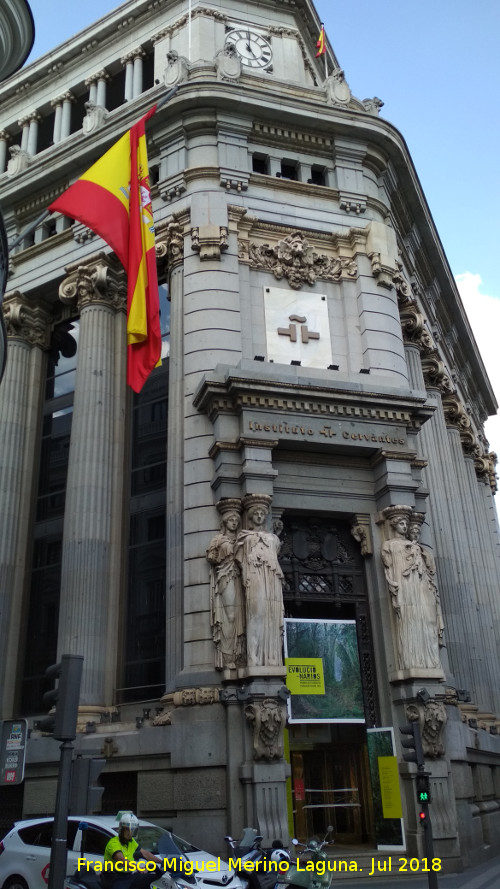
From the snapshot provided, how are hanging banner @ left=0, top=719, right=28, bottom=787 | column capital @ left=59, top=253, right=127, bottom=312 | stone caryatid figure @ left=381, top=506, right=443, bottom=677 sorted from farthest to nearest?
column capital @ left=59, top=253, right=127, bottom=312
stone caryatid figure @ left=381, top=506, right=443, bottom=677
hanging banner @ left=0, top=719, right=28, bottom=787

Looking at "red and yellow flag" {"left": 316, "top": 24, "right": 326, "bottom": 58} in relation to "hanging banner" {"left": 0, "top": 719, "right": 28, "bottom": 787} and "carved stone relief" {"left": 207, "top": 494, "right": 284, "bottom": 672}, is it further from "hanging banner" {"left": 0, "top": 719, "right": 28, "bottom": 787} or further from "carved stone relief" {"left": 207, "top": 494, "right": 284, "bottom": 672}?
"hanging banner" {"left": 0, "top": 719, "right": 28, "bottom": 787}

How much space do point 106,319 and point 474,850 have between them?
19.3 metres

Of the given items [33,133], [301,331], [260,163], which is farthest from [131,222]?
[33,133]

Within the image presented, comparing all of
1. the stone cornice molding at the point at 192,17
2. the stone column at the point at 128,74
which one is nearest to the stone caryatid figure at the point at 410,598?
the stone column at the point at 128,74

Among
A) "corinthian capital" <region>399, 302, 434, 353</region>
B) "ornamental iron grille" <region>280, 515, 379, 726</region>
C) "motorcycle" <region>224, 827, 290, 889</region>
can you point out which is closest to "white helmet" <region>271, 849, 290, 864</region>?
"motorcycle" <region>224, 827, 290, 889</region>

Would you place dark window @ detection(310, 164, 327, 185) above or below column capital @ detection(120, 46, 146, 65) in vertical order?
below

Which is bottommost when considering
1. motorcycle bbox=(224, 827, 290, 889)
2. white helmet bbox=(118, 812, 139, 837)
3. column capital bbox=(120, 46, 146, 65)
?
motorcycle bbox=(224, 827, 290, 889)

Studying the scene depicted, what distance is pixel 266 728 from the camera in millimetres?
18641

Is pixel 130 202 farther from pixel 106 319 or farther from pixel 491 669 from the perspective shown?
pixel 491 669

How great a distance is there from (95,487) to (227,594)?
6.45m

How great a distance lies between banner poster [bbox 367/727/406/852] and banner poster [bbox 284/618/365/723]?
83 cm

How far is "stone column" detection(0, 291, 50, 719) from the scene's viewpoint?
25.4 meters

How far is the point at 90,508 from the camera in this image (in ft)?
79.1

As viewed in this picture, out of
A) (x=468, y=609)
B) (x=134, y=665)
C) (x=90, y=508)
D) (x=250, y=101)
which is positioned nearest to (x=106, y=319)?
(x=90, y=508)
